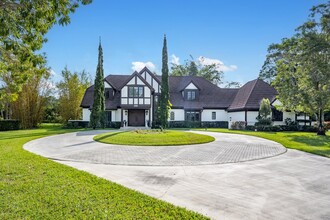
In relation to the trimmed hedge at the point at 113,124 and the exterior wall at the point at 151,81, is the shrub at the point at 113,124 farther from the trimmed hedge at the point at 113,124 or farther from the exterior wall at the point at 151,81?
the exterior wall at the point at 151,81

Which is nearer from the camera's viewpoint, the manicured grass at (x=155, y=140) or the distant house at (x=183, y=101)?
the manicured grass at (x=155, y=140)

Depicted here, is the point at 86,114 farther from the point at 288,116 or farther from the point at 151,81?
the point at 288,116

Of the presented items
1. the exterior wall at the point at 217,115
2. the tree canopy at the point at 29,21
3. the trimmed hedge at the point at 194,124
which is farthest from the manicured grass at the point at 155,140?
the exterior wall at the point at 217,115

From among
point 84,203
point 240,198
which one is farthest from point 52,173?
point 240,198

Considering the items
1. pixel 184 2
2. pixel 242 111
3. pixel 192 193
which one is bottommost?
pixel 192 193

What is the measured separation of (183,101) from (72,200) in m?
27.2

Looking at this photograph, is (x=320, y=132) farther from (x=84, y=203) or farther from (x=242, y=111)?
(x=84, y=203)

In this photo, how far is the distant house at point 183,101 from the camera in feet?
91.5

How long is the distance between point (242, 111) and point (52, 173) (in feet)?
80.4

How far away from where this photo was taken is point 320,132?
67.8 feet

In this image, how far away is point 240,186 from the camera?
18.8ft

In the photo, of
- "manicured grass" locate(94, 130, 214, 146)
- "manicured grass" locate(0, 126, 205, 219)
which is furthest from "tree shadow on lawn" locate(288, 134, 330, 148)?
"manicured grass" locate(0, 126, 205, 219)

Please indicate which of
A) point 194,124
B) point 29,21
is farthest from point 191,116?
point 29,21

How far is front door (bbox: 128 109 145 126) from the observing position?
29.2 m
